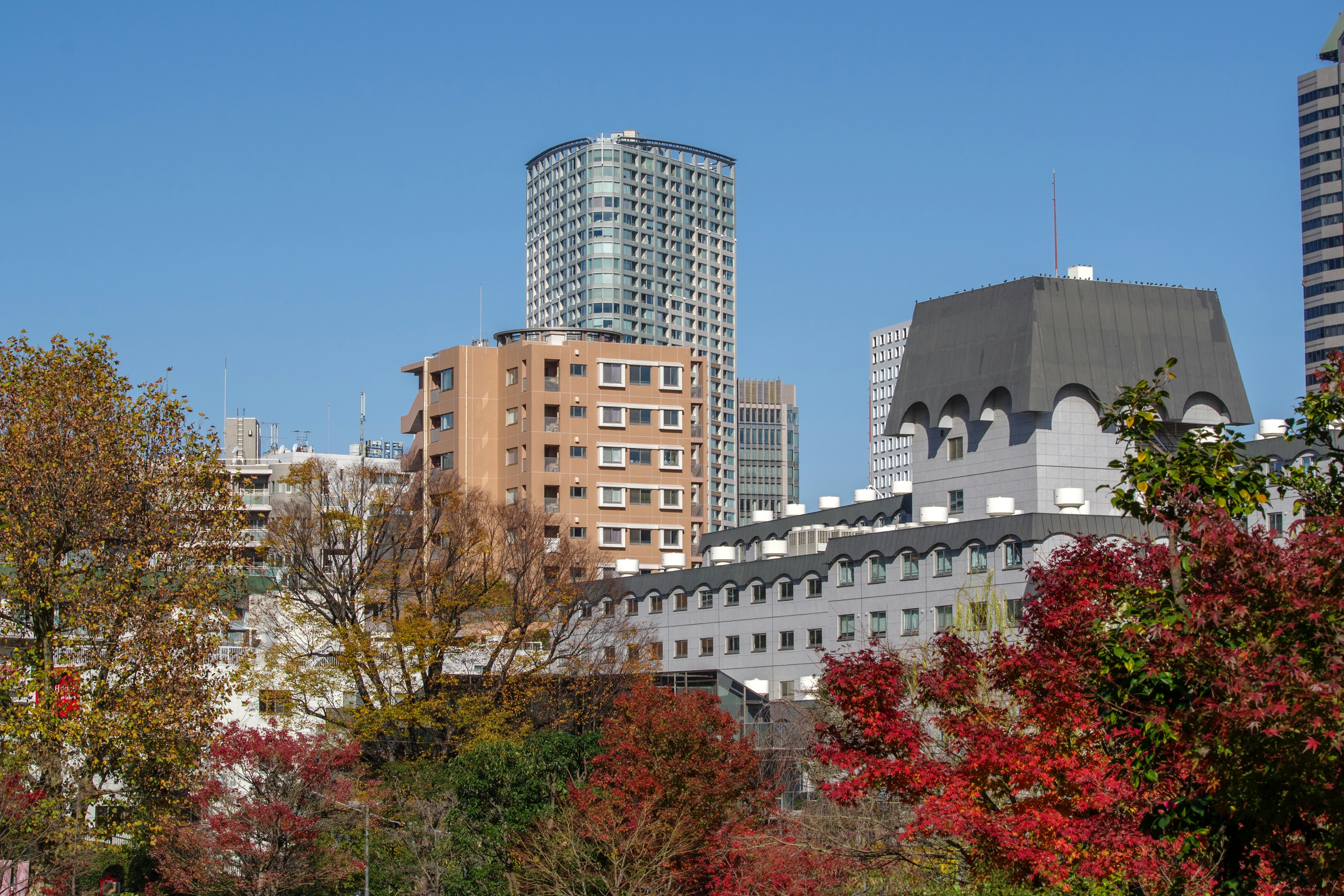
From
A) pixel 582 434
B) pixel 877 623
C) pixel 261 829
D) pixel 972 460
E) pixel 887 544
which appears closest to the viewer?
pixel 261 829

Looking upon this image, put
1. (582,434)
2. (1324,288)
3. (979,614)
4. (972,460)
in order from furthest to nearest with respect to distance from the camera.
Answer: (1324,288) → (582,434) → (972,460) → (979,614)

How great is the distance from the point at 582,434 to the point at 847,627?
47.7 metres

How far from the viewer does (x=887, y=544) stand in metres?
73.9

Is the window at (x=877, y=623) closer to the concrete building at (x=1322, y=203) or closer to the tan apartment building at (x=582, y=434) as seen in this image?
the tan apartment building at (x=582, y=434)

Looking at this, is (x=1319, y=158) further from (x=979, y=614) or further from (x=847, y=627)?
(x=979, y=614)

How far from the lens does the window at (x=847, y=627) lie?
7512cm

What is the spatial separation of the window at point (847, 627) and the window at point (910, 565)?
162 inches

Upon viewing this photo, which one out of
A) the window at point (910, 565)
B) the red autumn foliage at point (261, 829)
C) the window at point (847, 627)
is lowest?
the red autumn foliage at point (261, 829)

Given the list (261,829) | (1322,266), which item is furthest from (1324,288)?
(261,829)

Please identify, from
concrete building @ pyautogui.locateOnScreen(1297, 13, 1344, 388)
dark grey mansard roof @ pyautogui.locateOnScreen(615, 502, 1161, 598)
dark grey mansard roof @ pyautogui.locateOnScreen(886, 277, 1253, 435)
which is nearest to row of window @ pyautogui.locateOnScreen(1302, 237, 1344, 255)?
concrete building @ pyautogui.locateOnScreen(1297, 13, 1344, 388)

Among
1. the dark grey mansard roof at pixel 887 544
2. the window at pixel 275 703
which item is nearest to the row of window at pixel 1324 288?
the dark grey mansard roof at pixel 887 544

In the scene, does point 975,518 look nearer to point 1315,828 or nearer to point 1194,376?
point 1194,376

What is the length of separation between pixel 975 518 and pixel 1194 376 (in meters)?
14.0

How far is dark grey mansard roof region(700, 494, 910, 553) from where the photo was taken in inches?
3676
